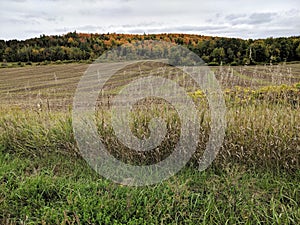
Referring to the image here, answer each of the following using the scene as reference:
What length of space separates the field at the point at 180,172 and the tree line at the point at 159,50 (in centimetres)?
106

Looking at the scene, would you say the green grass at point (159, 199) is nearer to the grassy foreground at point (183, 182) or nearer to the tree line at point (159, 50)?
the grassy foreground at point (183, 182)

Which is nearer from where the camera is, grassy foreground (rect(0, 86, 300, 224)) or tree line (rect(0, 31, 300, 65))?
grassy foreground (rect(0, 86, 300, 224))

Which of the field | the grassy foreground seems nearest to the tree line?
the field

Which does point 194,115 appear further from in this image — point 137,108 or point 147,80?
point 147,80

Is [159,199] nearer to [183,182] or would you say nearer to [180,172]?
[183,182]

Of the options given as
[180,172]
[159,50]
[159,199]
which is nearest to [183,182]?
[180,172]

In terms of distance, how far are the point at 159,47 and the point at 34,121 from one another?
319 centimetres

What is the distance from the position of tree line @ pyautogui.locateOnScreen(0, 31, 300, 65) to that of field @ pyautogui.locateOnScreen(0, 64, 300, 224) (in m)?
1.06

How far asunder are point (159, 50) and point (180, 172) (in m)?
3.54

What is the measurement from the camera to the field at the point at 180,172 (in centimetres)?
262

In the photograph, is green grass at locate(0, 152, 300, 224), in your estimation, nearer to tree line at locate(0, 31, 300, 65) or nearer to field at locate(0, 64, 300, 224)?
field at locate(0, 64, 300, 224)

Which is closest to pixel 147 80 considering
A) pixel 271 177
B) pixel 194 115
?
pixel 194 115

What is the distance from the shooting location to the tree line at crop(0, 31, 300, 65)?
7680 millimetres

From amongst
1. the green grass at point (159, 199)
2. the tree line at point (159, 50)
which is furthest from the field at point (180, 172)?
the tree line at point (159, 50)
